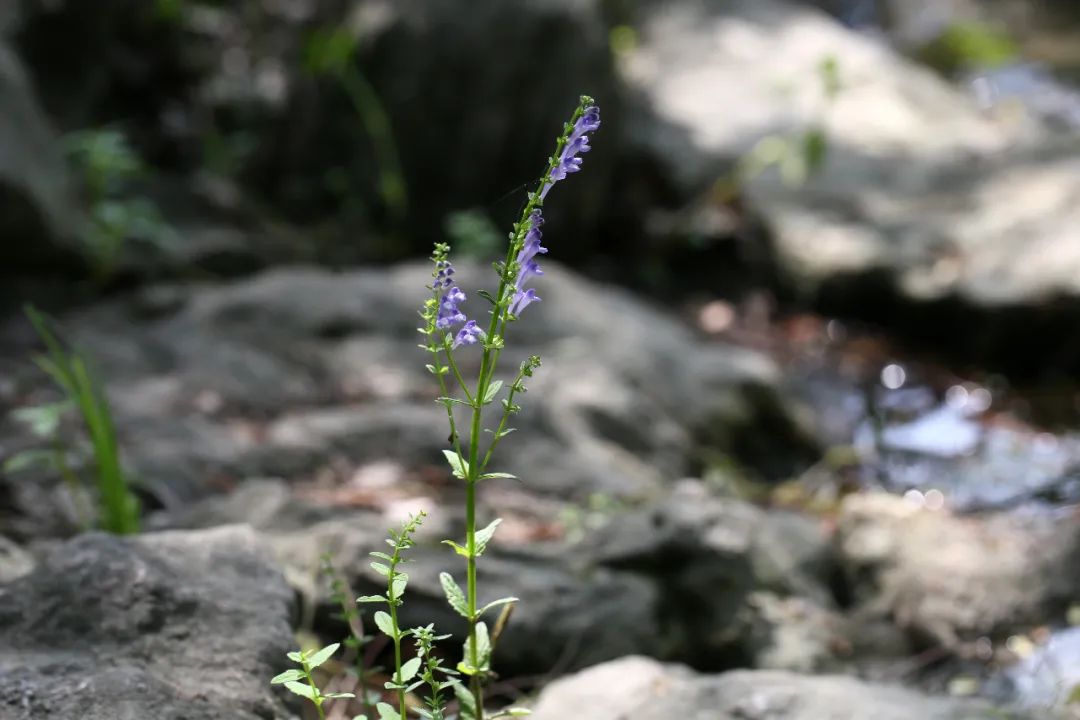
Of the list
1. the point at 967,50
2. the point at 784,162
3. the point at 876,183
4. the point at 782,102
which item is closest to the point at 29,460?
the point at 784,162

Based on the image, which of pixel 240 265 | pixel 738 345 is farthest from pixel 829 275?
pixel 240 265

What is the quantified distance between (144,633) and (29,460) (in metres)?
1.24

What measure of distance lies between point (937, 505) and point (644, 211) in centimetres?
348

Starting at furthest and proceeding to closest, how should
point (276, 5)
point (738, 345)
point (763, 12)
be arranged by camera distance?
point (763, 12) < point (276, 5) < point (738, 345)

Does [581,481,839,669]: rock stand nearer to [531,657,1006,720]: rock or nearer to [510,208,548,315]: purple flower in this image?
[531,657,1006,720]: rock

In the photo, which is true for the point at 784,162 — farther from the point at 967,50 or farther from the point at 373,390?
the point at 967,50

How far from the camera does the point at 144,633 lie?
1857 mm

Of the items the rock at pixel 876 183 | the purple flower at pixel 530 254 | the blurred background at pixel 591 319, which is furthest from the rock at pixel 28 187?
the rock at pixel 876 183

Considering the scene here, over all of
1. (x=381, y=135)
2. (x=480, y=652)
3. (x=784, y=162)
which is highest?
(x=784, y=162)

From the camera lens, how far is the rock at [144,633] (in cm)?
165

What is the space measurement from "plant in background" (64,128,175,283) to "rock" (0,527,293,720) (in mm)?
3208

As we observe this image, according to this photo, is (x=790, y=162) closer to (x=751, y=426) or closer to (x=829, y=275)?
(x=829, y=275)

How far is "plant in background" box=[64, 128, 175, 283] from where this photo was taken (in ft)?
15.9

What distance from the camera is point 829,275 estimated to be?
6.49 meters
